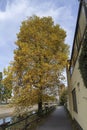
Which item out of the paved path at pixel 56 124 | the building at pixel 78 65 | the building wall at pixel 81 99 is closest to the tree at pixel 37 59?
the paved path at pixel 56 124

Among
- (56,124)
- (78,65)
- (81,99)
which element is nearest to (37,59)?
(56,124)

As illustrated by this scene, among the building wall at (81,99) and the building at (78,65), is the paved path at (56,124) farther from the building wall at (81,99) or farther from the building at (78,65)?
the building wall at (81,99)

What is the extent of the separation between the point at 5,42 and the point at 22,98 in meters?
8.14

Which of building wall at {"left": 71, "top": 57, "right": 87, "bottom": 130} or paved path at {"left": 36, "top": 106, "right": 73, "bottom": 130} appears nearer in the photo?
building wall at {"left": 71, "top": 57, "right": 87, "bottom": 130}

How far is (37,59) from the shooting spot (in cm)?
1741

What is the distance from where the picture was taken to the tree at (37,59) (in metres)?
16.7

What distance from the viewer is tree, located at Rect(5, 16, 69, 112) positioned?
16.7 metres

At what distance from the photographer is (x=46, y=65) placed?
16.5m

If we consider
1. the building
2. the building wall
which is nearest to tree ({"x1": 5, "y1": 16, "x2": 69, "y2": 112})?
the building

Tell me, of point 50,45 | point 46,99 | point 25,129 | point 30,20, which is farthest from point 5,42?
point 25,129

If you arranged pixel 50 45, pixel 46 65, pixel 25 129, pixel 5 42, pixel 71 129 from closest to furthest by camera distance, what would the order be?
pixel 25 129, pixel 71 129, pixel 46 65, pixel 50 45, pixel 5 42

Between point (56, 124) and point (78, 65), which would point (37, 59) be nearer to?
point (56, 124)

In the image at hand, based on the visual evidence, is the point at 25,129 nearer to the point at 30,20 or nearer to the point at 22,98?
the point at 22,98

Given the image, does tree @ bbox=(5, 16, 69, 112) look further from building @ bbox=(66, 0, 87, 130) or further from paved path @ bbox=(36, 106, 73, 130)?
building @ bbox=(66, 0, 87, 130)
